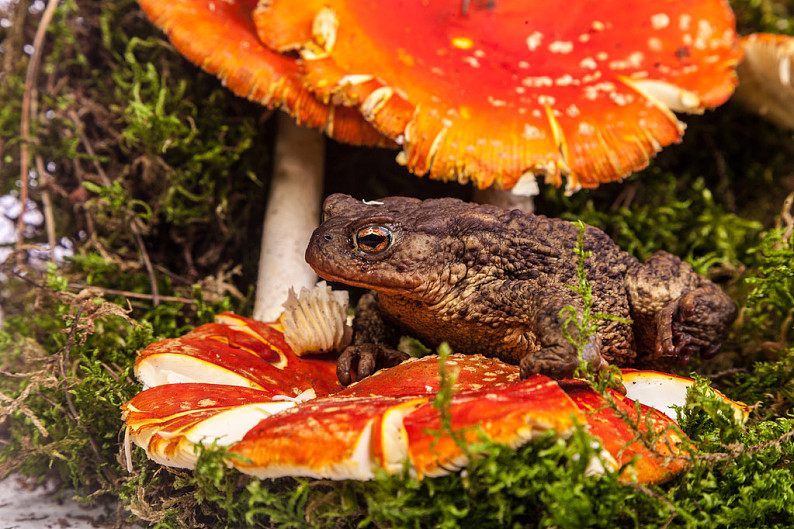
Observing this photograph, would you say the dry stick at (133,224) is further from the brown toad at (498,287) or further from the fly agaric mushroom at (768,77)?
the fly agaric mushroom at (768,77)

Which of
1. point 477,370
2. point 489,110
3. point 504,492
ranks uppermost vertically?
point 489,110

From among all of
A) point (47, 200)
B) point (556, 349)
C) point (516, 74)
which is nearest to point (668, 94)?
point (516, 74)

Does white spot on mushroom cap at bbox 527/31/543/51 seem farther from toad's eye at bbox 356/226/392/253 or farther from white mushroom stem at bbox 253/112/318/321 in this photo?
toad's eye at bbox 356/226/392/253

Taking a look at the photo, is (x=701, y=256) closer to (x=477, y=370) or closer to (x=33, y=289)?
(x=477, y=370)

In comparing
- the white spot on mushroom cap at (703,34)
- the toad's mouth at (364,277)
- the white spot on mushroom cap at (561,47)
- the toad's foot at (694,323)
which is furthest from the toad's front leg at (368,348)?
the white spot on mushroom cap at (703,34)

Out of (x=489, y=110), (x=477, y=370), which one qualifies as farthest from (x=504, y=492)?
(x=489, y=110)
